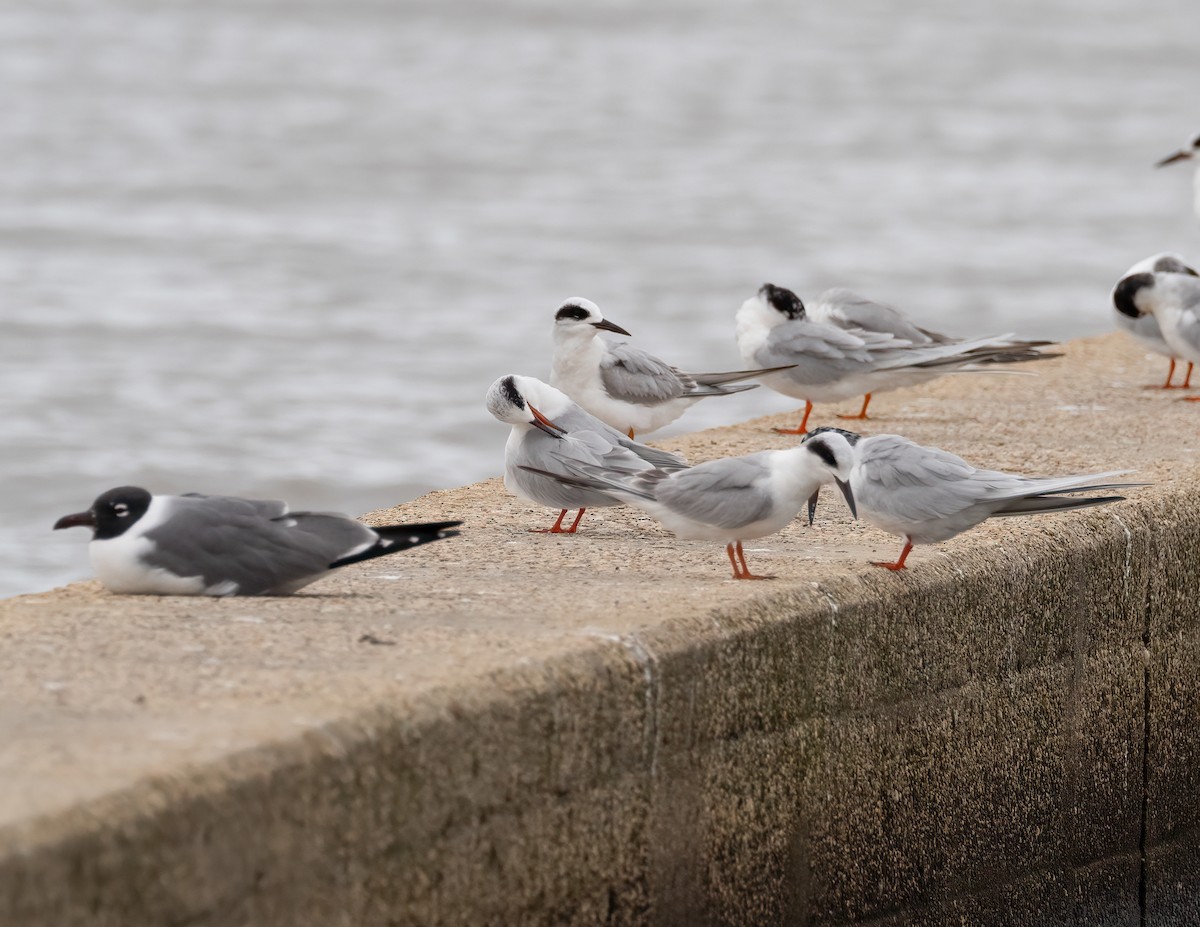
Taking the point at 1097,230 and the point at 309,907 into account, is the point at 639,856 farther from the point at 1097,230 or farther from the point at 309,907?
the point at 1097,230

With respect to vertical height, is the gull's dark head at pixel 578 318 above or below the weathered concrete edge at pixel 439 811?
above

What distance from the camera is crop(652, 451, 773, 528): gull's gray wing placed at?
417 cm

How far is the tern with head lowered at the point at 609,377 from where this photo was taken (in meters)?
6.20

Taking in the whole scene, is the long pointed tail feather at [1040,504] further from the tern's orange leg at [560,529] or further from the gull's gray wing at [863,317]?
the gull's gray wing at [863,317]

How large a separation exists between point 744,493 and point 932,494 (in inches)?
16.5

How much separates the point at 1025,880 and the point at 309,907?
2.00m

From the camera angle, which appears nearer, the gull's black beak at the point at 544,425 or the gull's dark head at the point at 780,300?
the gull's black beak at the point at 544,425

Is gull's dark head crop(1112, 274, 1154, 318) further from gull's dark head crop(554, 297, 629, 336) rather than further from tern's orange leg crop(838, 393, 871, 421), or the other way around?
gull's dark head crop(554, 297, 629, 336)

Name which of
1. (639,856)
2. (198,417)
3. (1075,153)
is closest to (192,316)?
(198,417)

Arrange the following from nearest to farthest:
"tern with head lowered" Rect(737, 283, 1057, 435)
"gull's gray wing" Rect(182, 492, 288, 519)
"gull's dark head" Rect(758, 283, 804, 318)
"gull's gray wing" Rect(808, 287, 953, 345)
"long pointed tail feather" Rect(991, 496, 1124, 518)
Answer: "gull's gray wing" Rect(182, 492, 288, 519), "long pointed tail feather" Rect(991, 496, 1124, 518), "tern with head lowered" Rect(737, 283, 1057, 435), "gull's dark head" Rect(758, 283, 804, 318), "gull's gray wing" Rect(808, 287, 953, 345)

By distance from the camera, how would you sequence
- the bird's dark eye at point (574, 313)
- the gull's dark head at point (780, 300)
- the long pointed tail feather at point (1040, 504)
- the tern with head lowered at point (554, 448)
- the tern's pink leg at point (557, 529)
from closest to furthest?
the long pointed tail feather at point (1040, 504) < the tern with head lowered at point (554, 448) < the tern's pink leg at point (557, 529) < the bird's dark eye at point (574, 313) < the gull's dark head at point (780, 300)

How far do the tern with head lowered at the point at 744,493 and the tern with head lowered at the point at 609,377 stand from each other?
1.88m

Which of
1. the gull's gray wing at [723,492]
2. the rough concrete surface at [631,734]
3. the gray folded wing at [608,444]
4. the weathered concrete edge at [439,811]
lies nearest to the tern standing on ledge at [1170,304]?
the rough concrete surface at [631,734]

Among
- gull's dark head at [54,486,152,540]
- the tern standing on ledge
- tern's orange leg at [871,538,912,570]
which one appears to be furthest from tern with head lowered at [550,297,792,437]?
gull's dark head at [54,486,152,540]
